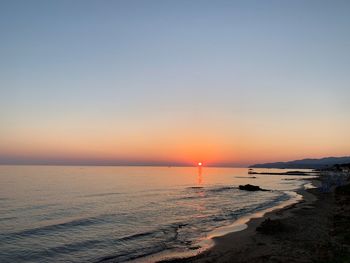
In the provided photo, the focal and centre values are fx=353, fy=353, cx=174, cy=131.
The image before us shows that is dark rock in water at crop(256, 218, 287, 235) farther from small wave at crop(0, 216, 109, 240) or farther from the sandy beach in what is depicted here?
small wave at crop(0, 216, 109, 240)

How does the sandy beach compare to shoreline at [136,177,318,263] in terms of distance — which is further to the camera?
shoreline at [136,177,318,263]

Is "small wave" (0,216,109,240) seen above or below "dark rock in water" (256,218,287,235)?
below

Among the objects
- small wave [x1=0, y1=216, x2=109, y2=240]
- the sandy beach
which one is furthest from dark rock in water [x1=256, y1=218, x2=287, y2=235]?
small wave [x1=0, y1=216, x2=109, y2=240]

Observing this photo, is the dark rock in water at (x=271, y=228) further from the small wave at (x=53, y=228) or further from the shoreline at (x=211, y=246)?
the small wave at (x=53, y=228)

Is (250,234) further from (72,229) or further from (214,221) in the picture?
(72,229)

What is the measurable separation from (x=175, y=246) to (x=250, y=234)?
6016mm

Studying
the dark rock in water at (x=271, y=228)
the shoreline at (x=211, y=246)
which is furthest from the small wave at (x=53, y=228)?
the dark rock in water at (x=271, y=228)

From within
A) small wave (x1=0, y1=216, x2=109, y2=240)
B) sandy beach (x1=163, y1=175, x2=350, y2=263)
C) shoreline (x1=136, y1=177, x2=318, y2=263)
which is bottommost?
small wave (x1=0, y1=216, x2=109, y2=240)

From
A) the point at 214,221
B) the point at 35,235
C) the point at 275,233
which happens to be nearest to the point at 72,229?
the point at 35,235

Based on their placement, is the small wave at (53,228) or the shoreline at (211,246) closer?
the shoreline at (211,246)

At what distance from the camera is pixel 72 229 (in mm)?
30078

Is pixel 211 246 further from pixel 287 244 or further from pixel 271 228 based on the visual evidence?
pixel 271 228

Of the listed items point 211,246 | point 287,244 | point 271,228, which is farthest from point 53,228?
point 287,244

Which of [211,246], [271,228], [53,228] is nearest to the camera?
[211,246]
